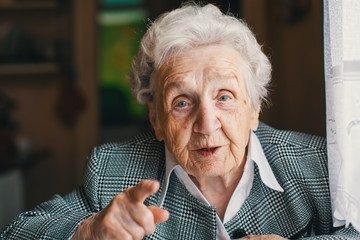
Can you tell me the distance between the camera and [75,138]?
328cm

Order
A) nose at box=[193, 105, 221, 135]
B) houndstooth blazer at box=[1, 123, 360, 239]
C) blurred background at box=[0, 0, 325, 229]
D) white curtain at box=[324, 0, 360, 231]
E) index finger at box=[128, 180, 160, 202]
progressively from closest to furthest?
index finger at box=[128, 180, 160, 202] → white curtain at box=[324, 0, 360, 231] → nose at box=[193, 105, 221, 135] → houndstooth blazer at box=[1, 123, 360, 239] → blurred background at box=[0, 0, 325, 229]

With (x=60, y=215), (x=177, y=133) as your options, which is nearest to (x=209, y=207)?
(x=177, y=133)

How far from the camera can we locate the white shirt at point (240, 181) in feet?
3.96

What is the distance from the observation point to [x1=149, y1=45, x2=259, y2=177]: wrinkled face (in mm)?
1105

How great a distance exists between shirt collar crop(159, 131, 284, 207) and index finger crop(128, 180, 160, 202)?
381 millimetres

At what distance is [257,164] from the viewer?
121cm

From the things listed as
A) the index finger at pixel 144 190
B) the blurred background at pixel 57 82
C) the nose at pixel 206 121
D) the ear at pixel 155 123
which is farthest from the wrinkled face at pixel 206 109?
the blurred background at pixel 57 82

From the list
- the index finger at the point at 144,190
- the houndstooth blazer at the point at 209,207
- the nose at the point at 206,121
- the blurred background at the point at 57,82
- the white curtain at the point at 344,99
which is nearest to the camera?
the index finger at the point at 144,190

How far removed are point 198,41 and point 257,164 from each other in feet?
1.34

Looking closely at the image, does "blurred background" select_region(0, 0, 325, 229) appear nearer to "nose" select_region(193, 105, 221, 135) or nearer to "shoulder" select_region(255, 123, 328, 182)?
"shoulder" select_region(255, 123, 328, 182)

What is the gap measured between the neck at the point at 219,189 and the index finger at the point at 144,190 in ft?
1.40

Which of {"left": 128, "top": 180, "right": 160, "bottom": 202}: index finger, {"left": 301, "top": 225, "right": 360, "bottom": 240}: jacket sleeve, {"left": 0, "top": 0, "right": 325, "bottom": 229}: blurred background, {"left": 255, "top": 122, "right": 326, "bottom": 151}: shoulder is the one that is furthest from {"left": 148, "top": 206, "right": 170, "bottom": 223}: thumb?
{"left": 0, "top": 0, "right": 325, "bottom": 229}: blurred background

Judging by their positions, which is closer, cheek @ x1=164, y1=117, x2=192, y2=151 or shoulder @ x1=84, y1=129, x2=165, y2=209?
cheek @ x1=164, y1=117, x2=192, y2=151

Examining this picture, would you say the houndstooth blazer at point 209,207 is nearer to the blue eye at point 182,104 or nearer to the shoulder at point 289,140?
the shoulder at point 289,140
